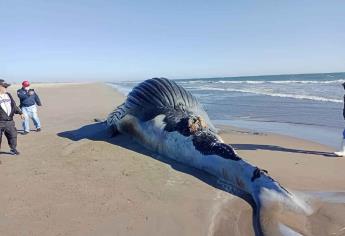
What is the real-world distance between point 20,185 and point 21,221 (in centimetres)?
128

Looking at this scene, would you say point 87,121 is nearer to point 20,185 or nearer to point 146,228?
point 20,185

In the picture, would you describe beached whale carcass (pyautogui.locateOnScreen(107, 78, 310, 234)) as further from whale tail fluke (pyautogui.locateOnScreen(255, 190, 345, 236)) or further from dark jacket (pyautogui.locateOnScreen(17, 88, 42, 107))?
dark jacket (pyautogui.locateOnScreen(17, 88, 42, 107))

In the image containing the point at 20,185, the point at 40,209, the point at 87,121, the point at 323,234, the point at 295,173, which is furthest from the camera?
the point at 87,121

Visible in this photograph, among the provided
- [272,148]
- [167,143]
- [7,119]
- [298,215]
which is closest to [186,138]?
[167,143]

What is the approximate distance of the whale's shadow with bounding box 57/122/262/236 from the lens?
471cm

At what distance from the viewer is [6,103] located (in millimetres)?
7402

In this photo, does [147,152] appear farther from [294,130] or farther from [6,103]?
[294,130]

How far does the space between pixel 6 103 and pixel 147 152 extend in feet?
9.86

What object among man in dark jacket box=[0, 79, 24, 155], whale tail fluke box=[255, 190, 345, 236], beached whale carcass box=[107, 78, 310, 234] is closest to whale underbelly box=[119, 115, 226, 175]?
beached whale carcass box=[107, 78, 310, 234]

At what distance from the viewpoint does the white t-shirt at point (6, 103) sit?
7.34 m

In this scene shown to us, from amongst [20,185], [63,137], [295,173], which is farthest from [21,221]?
[63,137]

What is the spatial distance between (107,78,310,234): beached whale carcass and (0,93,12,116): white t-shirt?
7.23 ft

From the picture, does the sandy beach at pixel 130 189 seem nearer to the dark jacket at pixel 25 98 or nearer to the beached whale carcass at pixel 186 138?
the beached whale carcass at pixel 186 138

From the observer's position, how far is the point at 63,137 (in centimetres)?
873
